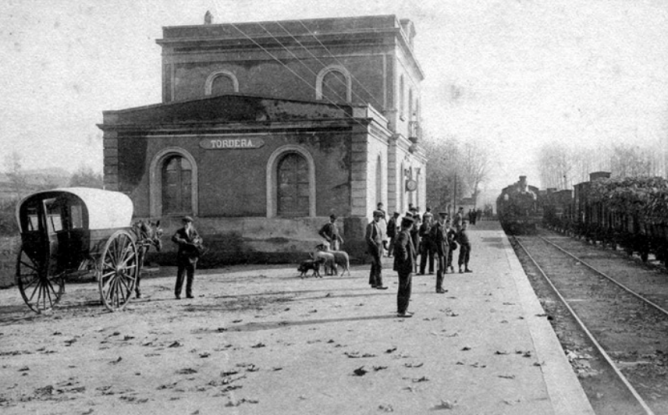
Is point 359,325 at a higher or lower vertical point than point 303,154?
lower

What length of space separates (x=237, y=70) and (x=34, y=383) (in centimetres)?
2453

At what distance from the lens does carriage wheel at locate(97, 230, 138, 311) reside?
406 inches

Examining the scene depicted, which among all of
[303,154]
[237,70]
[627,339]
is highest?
[237,70]

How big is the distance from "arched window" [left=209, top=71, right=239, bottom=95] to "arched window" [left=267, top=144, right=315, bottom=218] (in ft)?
36.5

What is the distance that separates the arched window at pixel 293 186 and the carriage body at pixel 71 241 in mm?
8389

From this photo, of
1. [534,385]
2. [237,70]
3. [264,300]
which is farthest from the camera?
[237,70]

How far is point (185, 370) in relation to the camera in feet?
21.7

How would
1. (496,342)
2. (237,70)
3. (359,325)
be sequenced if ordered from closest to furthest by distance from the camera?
(496,342) → (359,325) → (237,70)

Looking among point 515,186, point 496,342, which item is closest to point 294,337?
point 496,342

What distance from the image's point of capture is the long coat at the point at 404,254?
1001cm

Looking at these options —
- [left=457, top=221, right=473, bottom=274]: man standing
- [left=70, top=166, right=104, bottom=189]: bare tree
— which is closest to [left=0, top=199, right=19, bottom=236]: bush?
[left=457, top=221, right=473, bottom=274]: man standing

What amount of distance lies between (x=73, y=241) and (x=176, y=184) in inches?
369

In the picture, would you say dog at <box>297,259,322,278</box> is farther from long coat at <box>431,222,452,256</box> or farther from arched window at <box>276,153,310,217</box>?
arched window at <box>276,153,310,217</box>

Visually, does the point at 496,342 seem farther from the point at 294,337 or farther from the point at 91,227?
the point at 91,227
